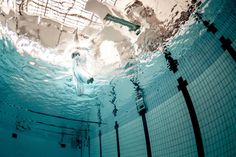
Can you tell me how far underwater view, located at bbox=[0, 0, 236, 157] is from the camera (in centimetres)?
594

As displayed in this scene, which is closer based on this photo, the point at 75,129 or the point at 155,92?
the point at 155,92

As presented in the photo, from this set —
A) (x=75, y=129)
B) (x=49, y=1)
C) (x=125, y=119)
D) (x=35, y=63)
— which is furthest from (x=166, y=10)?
(x=75, y=129)

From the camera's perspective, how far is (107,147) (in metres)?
13.9

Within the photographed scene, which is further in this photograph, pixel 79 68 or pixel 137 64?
pixel 137 64

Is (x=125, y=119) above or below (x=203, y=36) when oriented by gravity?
below

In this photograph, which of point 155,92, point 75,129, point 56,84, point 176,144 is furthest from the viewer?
point 75,129

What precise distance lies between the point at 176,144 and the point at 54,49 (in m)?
6.38

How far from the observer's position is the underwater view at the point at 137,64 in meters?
5.94

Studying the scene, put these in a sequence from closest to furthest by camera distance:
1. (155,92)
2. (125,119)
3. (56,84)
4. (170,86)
Result: (170,86) < (155,92) < (56,84) < (125,119)

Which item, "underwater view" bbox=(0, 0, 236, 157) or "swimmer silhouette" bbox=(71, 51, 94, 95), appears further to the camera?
"swimmer silhouette" bbox=(71, 51, 94, 95)

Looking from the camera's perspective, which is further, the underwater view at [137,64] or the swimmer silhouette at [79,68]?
the swimmer silhouette at [79,68]

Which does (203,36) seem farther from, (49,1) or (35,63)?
(35,63)

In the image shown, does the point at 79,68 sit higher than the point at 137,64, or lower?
lower

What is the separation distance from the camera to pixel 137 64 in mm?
9312
